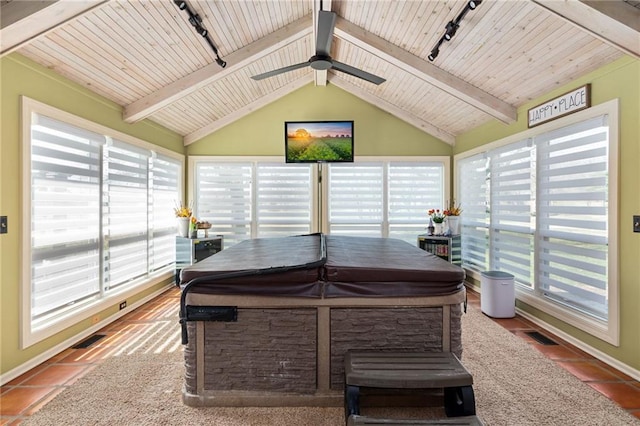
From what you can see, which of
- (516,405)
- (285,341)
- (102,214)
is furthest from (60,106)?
(516,405)

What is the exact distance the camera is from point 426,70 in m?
3.63

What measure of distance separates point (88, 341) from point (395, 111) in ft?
16.9

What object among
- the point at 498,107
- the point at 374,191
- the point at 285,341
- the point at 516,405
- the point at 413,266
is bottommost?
the point at 516,405

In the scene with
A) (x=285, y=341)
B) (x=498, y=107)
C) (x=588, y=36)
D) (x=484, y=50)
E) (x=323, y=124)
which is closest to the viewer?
(x=285, y=341)

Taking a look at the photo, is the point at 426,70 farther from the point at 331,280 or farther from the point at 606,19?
the point at 331,280

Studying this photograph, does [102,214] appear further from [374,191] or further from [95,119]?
[374,191]

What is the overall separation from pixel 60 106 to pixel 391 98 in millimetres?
4293

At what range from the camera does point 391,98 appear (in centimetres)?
501

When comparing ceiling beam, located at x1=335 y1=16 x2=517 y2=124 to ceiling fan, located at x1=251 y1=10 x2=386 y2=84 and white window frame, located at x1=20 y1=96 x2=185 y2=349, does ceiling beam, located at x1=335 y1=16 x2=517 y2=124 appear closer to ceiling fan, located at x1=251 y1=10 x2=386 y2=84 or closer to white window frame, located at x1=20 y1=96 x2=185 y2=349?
ceiling fan, located at x1=251 y1=10 x2=386 y2=84

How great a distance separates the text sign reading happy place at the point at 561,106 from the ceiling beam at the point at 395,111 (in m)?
1.92

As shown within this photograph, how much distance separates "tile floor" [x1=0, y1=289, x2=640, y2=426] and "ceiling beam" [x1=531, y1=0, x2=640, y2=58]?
2311 mm

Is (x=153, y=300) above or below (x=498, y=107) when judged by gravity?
below

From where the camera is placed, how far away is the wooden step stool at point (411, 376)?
60.5 inches

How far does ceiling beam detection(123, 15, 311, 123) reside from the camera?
11.8 feet
